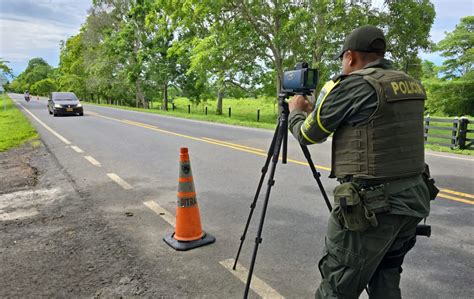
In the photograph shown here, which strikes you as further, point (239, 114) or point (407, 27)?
point (239, 114)

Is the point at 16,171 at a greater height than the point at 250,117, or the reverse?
the point at 250,117

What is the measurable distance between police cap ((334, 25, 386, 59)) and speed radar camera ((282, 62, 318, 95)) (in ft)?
1.56

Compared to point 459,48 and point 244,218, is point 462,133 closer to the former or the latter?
point 244,218

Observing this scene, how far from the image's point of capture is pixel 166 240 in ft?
12.8

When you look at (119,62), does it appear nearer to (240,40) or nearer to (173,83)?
(173,83)

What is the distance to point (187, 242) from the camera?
3830 mm

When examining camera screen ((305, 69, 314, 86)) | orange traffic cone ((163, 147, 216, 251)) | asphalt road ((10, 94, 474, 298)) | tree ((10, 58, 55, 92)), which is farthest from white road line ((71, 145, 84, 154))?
tree ((10, 58, 55, 92))

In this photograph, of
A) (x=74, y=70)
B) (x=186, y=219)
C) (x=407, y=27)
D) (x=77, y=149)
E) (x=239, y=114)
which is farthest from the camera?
(x=74, y=70)

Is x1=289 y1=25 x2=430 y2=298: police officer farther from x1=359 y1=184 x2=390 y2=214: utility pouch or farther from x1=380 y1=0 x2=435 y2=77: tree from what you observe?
x1=380 y1=0 x2=435 y2=77: tree

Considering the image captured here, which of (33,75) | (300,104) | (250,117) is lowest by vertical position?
(250,117)

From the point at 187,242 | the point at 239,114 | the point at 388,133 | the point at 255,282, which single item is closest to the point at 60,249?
the point at 187,242

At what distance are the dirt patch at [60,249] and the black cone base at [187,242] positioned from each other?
0.42m

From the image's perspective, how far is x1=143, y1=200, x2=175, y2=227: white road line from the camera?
4.58 m

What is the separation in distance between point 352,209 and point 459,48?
36323 mm
